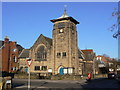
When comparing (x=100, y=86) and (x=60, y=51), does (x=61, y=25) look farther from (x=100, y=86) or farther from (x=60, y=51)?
(x=100, y=86)

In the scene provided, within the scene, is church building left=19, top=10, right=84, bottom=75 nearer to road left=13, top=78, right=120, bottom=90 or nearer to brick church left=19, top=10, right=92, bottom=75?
brick church left=19, top=10, right=92, bottom=75

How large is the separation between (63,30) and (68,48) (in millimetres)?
5313

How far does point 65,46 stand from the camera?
43.9 metres

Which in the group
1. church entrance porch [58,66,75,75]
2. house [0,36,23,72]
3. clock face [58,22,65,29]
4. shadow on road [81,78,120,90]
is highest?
clock face [58,22,65,29]

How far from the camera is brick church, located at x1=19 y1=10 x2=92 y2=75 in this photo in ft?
142

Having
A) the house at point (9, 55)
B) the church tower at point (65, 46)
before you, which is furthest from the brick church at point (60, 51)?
the house at point (9, 55)

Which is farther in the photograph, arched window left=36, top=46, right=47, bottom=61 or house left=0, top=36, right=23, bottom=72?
house left=0, top=36, right=23, bottom=72

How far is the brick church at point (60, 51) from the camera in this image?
43.3 meters

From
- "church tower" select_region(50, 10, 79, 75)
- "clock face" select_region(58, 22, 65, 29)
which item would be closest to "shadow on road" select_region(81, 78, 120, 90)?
"church tower" select_region(50, 10, 79, 75)

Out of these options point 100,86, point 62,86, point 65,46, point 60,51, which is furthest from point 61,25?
point 62,86

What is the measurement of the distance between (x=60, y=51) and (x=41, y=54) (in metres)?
6.53

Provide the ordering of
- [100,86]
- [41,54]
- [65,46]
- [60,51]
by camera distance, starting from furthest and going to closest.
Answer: [41,54] → [60,51] → [65,46] → [100,86]

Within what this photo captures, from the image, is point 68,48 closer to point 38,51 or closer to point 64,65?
point 64,65

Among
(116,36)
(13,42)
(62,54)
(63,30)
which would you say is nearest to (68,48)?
(62,54)
